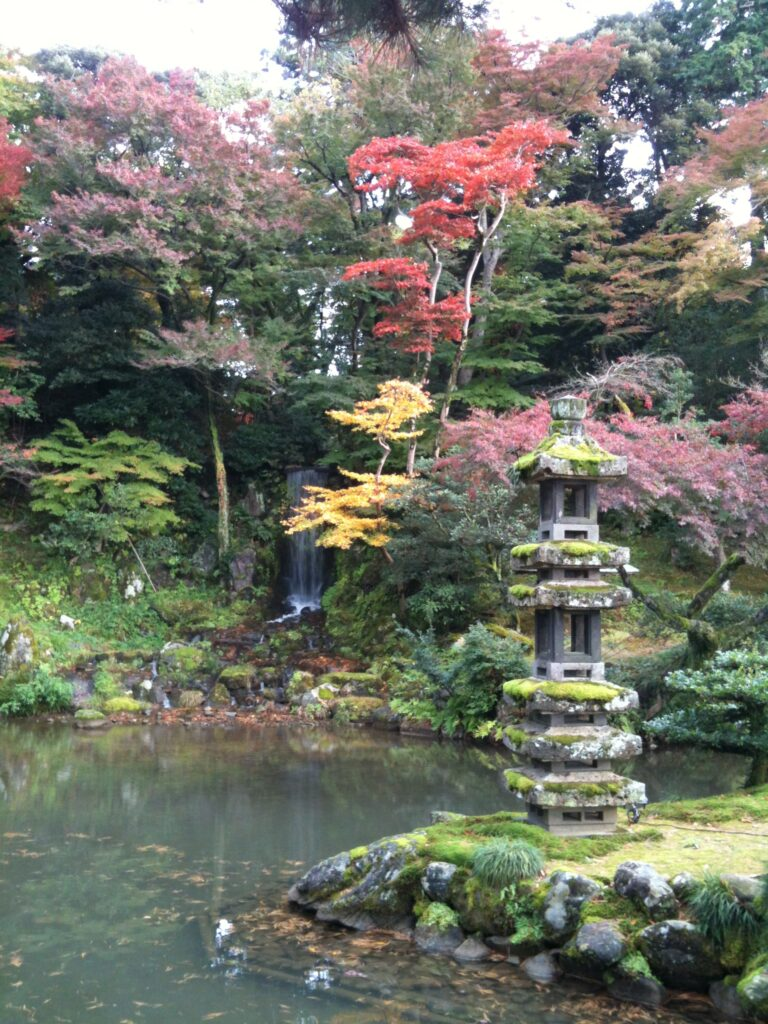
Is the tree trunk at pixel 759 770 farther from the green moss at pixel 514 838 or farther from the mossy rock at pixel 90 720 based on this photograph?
the mossy rock at pixel 90 720

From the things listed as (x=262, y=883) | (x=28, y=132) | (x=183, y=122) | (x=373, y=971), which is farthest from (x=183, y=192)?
(x=373, y=971)

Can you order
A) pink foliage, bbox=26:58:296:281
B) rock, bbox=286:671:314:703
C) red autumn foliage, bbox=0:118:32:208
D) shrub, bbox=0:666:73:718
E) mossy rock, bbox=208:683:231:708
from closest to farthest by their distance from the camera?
1. shrub, bbox=0:666:73:718
2. rock, bbox=286:671:314:703
3. mossy rock, bbox=208:683:231:708
4. pink foliage, bbox=26:58:296:281
5. red autumn foliage, bbox=0:118:32:208

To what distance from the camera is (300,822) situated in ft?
26.3

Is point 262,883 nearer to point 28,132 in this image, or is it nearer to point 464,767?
point 464,767

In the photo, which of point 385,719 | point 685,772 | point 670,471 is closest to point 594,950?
point 685,772

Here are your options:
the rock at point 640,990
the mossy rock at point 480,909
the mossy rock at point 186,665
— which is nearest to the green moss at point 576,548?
the mossy rock at point 480,909

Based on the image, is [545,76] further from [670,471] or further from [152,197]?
[670,471]

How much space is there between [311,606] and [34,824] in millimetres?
10335

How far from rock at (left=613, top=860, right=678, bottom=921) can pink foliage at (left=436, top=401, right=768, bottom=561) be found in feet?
26.7

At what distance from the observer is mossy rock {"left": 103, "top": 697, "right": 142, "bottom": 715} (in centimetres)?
1369

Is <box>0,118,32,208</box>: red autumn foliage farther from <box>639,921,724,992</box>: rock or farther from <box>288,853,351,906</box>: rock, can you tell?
<box>639,921,724,992</box>: rock

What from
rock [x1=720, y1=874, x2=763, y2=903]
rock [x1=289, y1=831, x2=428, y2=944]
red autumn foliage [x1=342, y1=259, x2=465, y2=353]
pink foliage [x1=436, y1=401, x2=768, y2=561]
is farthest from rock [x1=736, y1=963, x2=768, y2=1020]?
red autumn foliage [x1=342, y1=259, x2=465, y2=353]

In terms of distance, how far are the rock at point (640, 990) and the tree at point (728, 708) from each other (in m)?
2.38

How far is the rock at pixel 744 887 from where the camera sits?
14.3 ft
